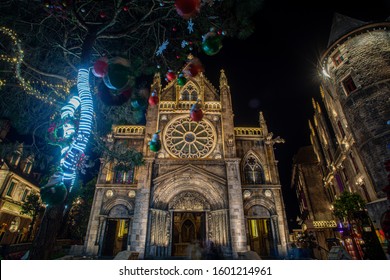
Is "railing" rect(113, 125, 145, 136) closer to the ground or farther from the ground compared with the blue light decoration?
farther from the ground

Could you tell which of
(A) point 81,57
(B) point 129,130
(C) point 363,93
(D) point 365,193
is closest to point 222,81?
(B) point 129,130

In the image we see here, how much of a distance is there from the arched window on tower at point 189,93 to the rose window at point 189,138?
2.77 m

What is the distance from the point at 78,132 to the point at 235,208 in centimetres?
1269

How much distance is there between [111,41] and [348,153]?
23.3m

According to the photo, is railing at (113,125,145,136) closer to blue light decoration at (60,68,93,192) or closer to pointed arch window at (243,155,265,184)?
pointed arch window at (243,155,265,184)

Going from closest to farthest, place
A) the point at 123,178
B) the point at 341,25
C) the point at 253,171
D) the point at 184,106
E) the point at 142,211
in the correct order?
the point at 142,211 → the point at 123,178 → the point at 253,171 → the point at 184,106 → the point at 341,25

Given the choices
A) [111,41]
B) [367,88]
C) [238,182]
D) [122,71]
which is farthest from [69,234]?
[367,88]

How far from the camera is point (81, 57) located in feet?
17.1

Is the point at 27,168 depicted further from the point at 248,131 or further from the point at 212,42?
the point at 212,42

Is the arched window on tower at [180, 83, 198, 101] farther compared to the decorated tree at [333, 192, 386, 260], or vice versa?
the arched window on tower at [180, 83, 198, 101]

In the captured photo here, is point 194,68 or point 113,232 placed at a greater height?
point 194,68

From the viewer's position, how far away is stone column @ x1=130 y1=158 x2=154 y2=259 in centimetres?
1297

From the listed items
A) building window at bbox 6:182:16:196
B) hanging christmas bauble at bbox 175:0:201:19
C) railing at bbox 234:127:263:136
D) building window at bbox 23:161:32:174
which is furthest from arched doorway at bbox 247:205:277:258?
building window at bbox 23:161:32:174

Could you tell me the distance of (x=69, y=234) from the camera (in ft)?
92.6
